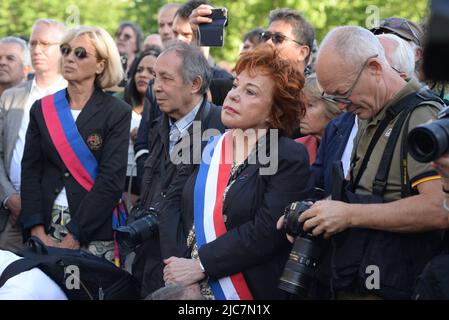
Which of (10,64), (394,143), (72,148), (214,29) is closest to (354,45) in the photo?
(394,143)

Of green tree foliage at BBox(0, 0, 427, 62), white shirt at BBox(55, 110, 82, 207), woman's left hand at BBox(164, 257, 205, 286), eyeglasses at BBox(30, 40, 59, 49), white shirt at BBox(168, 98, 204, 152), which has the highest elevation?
eyeglasses at BBox(30, 40, 59, 49)

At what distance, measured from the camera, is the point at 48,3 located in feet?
62.1

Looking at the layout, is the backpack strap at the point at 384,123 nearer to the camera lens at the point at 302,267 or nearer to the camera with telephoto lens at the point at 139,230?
the camera lens at the point at 302,267

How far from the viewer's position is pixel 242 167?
4168mm

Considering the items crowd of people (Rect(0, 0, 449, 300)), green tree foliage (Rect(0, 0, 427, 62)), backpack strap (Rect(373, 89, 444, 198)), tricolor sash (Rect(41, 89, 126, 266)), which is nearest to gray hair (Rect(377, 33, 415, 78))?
crowd of people (Rect(0, 0, 449, 300))

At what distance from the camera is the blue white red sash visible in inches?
157

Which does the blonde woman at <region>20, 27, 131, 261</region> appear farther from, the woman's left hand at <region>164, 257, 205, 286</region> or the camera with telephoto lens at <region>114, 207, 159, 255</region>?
the woman's left hand at <region>164, 257, 205, 286</region>

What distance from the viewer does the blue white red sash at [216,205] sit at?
4.00m

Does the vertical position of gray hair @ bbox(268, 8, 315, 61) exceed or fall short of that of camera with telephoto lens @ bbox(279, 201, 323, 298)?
it exceeds it

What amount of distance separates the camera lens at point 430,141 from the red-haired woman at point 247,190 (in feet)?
3.61

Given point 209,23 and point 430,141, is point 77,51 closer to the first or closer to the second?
point 209,23

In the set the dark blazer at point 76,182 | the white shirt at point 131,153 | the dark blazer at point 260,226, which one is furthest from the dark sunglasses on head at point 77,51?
the dark blazer at point 260,226

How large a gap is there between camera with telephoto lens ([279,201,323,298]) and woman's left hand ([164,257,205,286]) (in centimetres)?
58

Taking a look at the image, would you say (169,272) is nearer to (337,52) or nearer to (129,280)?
(129,280)
